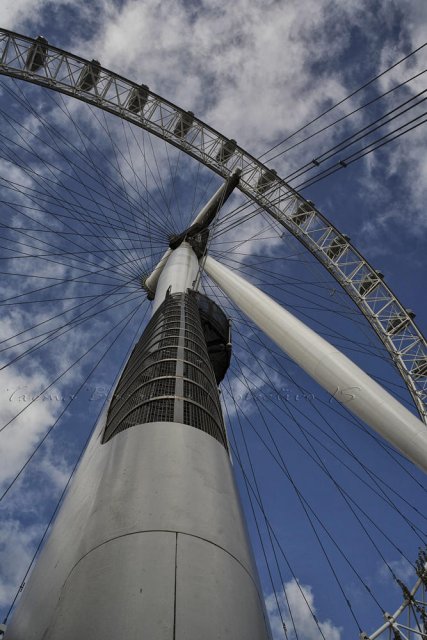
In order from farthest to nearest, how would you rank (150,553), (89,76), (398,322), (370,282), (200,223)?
(370,282) → (398,322) → (89,76) → (200,223) → (150,553)

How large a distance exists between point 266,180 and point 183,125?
251 inches

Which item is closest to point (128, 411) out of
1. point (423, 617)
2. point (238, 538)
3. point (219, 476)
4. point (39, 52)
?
point (219, 476)

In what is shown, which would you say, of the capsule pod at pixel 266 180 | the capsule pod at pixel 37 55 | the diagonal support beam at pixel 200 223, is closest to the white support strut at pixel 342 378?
the diagonal support beam at pixel 200 223

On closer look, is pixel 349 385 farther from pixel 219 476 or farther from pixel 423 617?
pixel 423 617

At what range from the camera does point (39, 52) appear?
2209 cm

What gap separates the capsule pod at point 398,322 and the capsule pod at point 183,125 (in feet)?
58.1

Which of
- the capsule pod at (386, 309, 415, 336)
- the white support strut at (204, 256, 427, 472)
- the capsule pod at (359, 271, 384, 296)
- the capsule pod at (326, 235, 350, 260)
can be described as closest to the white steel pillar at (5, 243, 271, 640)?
the white support strut at (204, 256, 427, 472)

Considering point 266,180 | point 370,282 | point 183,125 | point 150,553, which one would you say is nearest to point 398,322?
point 370,282

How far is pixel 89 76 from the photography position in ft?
77.4

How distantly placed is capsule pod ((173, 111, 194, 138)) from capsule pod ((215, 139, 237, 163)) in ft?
8.00

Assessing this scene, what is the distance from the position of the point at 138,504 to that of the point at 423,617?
16.4 m

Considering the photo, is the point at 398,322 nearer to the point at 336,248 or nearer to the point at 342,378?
the point at 336,248

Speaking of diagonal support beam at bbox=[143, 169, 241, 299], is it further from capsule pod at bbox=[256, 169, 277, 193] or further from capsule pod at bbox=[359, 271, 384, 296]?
capsule pod at bbox=[359, 271, 384, 296]

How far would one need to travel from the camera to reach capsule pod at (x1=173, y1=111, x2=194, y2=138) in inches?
1029
